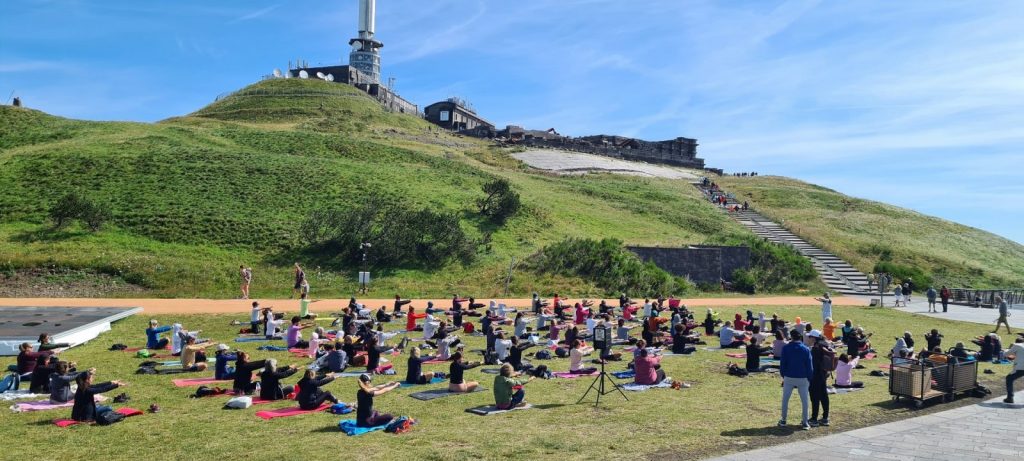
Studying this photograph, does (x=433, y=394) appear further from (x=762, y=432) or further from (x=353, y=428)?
(x=762, y=432)

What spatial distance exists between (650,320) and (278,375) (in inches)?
551

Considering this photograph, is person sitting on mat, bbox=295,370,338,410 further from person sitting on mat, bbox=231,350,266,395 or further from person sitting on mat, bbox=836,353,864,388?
person sitting on mat, bbox=836,353,864,388

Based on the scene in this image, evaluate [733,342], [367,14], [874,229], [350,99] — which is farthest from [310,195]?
[367,14]

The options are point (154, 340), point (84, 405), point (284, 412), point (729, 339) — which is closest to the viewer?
point (84, 405)

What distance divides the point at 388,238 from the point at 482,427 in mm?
28379

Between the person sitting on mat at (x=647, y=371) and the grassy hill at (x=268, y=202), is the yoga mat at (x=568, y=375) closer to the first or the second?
the person sitting on mat at (x=647, y=371)

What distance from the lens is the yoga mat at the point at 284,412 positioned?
40.7 feet

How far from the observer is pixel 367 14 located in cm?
13825

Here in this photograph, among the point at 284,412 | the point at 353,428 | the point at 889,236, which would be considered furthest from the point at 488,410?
the point at 889,236

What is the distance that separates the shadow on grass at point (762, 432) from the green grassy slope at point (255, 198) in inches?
949

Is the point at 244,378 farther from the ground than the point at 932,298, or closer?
closer

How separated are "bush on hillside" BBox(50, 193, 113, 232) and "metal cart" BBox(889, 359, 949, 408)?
40302mm

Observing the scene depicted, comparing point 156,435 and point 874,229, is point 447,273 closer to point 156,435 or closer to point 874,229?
point 156,435

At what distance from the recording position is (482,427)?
11.5 metres
